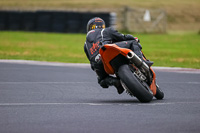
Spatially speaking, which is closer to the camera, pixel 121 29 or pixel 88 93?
pixel 88 93

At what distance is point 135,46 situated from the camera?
978 cm

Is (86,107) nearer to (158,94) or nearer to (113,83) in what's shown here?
(113,83)

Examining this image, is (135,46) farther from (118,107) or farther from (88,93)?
(88,93)

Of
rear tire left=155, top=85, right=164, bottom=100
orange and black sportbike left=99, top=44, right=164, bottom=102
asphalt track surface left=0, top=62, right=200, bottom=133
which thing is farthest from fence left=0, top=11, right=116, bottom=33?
orange and black sportbike left=99, top=44, right=164, bottom=102

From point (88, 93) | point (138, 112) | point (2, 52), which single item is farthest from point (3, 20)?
point (138, 112)

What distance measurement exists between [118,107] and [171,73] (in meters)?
6.99

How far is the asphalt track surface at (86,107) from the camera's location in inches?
287

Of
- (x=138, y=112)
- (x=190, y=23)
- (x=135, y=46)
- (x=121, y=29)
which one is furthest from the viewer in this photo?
(x=190, y=23)

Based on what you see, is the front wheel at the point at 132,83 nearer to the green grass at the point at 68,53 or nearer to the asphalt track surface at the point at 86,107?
the asphalt track surface at the point at 86,107

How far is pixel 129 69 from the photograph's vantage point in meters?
9.37

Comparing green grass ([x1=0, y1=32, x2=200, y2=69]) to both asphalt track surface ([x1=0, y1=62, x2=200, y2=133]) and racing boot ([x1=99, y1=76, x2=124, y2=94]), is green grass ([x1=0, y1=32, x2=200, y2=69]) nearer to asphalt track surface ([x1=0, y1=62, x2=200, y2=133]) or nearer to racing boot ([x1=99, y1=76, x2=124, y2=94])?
asphalt track surface ([x1=0, y1=62, x2=200, y2=133])

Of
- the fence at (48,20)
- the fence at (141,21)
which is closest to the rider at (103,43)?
the fence at (48,20)

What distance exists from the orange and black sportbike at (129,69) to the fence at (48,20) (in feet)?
89.6

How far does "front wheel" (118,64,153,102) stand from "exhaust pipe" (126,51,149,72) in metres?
0.17
